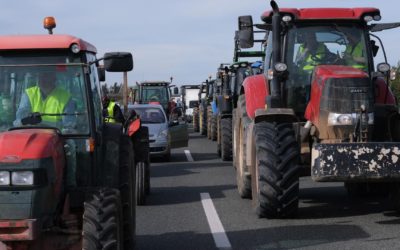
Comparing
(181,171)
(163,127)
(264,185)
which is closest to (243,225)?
(264,185)

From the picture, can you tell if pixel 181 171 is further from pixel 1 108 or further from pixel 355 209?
pixel 1 108

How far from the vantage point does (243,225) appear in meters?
9.23

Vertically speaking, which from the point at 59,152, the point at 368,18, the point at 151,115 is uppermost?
the point at 368,18

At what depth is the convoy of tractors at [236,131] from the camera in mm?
5699

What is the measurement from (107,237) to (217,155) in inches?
592

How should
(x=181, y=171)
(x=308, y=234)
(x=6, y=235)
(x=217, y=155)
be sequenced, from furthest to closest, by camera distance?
(x=217, y=155) → (x=181, y=171) → (x=308, y=234) → (x=6, y=235)

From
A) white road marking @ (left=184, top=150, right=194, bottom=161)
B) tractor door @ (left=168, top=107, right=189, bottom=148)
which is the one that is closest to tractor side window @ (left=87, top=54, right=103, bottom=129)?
tractor door @ (left=168, top=107, right=189, bottom=148)

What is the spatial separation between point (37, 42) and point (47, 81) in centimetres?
35

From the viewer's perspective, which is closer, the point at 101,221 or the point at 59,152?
the point at 101,221

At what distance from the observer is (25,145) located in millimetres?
5570

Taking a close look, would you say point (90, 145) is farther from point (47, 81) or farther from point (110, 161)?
point (47, 81)

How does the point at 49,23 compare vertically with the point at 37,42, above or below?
above

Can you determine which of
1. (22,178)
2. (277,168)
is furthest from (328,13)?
(22,178)

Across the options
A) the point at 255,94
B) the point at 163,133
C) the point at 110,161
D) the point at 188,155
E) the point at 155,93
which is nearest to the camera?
the point at 110,161
